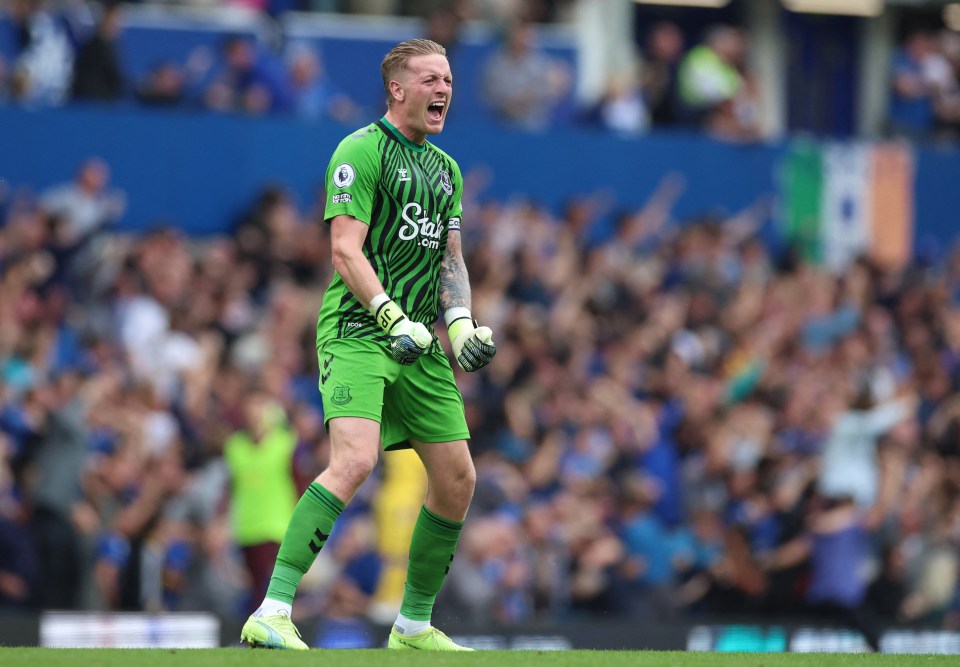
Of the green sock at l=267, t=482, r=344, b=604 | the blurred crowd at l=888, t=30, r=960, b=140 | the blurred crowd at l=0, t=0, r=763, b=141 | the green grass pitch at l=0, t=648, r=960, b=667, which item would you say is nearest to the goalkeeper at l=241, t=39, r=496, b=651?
the green sock at l=267, t=482, r=344, b=604

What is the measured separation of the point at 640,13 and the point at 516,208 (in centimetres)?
633

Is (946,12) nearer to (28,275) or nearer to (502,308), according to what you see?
(502,308)

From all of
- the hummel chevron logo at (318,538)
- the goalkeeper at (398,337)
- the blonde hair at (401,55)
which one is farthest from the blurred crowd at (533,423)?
the blonde hair at (401,55)

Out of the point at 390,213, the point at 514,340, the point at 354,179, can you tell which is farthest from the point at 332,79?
the point at 354,179

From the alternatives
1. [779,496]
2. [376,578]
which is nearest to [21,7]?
[376,578]

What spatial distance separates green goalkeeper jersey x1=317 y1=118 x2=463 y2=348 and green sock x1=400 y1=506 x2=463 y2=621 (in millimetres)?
907

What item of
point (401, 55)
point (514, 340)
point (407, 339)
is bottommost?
point (514, 340)

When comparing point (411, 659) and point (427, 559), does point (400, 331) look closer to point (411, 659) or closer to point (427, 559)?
point (427, 559)

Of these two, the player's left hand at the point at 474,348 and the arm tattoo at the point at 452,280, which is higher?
the arm tattoo at the point at 452,280

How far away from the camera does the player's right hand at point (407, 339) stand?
7.33 meters

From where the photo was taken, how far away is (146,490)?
487 inches

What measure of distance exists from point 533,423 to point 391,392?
6423 mm

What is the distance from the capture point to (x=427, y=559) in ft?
26.3

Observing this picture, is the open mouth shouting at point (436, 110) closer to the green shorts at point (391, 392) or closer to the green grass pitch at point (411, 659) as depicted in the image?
the green shorts at point (391, 392)
